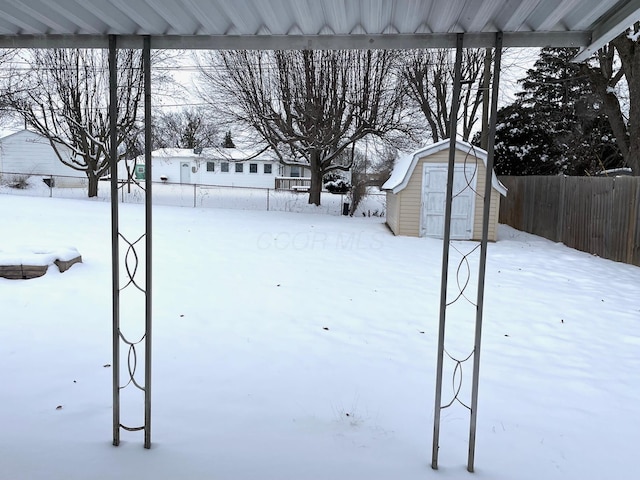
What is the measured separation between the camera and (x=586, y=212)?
9.56 metres

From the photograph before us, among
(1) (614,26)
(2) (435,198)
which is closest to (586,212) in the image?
(2) (435,198)

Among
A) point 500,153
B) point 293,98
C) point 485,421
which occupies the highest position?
point 293,98

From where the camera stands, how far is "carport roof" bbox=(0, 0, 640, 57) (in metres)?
1.92

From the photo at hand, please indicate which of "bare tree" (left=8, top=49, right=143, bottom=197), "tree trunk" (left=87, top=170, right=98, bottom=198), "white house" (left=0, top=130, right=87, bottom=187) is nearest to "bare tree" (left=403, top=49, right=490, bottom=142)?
"bare tree" (left=8, top=49, right=143, bottom=197)

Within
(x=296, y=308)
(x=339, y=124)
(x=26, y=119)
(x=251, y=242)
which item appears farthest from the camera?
(x=26, y=119)

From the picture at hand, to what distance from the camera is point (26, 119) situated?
17062mm

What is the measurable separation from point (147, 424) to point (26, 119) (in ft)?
60.8

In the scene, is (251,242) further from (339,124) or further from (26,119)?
(26,119)

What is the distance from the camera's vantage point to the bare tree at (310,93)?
15852mm

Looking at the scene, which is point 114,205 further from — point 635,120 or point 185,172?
point 185,172

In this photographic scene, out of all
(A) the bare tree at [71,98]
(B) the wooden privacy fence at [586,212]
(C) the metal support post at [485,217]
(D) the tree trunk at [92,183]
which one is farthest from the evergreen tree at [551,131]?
(C) the metal support post at [485,217]

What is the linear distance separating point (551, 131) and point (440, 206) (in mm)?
9867

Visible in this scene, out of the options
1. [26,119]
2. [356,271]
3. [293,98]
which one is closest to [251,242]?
[356,271]

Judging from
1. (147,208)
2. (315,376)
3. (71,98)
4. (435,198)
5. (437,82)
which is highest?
(437,82)
